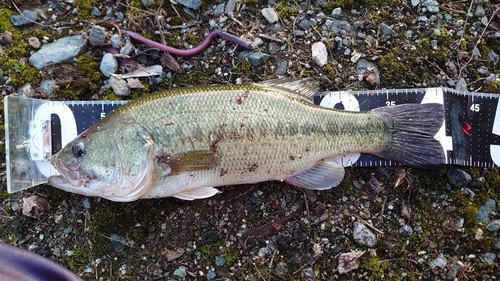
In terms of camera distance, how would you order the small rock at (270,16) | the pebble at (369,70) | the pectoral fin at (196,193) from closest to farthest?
the pectoral fin at (196,193) < the pebble at (369,70) < the small rock at (270,16)

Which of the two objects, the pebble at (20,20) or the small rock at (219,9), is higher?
the pebble at (20,20)

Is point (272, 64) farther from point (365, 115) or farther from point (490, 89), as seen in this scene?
point (490, 89)

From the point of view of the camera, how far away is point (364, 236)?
4332mm

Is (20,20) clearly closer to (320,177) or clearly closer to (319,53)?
(319,53)

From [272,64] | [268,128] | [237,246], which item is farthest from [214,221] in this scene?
[272,64]

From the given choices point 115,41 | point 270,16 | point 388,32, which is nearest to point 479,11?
point 388,32

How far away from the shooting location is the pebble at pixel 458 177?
4.45 meters

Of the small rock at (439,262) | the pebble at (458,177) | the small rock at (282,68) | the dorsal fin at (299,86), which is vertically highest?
the small rock at (282,68)

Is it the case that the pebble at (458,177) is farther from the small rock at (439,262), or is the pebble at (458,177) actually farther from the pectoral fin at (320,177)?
the pectoral fin at (320,177)

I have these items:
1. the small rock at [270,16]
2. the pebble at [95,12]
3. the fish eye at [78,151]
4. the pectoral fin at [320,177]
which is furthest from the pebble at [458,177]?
the pebble at [95,12]

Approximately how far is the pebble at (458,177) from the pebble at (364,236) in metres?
0.87

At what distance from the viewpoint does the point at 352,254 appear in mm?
4297

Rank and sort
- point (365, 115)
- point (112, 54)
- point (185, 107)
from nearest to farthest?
1. point (185, 107)
2. point (365, 115)
3. point (112, 54)

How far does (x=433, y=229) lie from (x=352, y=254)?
76cm
